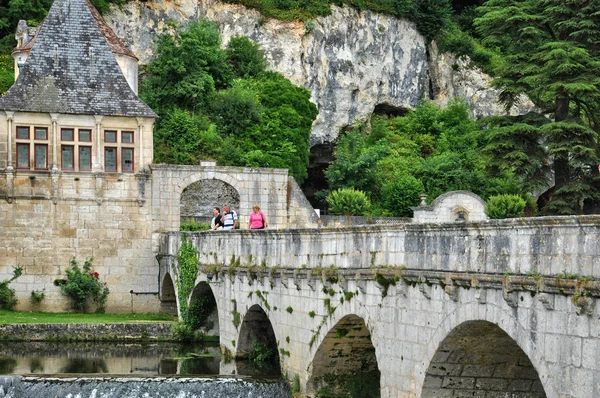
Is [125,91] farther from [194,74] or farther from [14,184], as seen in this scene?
[194,74]

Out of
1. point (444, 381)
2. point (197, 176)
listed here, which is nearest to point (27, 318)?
point (197, 176)

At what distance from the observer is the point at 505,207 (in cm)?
4128

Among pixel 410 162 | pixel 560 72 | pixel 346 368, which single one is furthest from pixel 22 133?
pixel 410 162

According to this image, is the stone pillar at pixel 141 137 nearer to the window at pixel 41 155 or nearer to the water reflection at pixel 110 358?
the window at pixel 41 155

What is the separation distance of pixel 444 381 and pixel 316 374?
5.45 metres

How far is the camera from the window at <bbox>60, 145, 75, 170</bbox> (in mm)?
38000

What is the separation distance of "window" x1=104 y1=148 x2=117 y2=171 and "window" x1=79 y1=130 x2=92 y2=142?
2.51 ft

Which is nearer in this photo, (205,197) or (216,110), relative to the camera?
(205,197)

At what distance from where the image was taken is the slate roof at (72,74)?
37906mm

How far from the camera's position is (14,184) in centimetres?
3750

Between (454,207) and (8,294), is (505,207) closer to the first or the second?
(454,207)

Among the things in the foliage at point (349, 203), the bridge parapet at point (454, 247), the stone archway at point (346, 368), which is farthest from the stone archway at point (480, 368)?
the foliage at point (349, 203)

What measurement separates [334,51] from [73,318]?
26177 millimetres

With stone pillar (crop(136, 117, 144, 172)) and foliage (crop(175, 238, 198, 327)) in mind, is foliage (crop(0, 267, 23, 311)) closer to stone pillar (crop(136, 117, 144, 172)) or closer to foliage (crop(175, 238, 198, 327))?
stone pillar (crop(136, 117, 144, 172))
